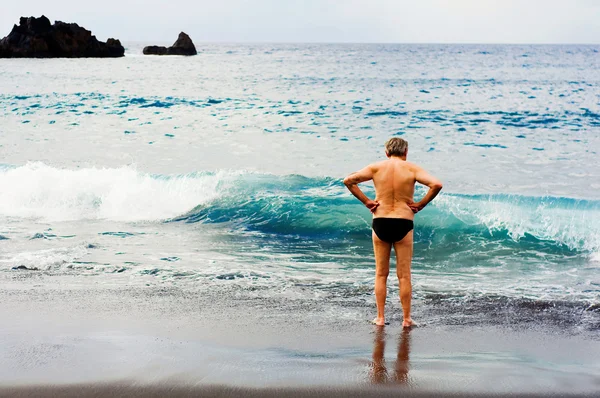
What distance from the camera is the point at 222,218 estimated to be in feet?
38.4

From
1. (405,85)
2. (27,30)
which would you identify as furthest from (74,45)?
(405,85)

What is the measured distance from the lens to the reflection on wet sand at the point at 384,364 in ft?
14.6

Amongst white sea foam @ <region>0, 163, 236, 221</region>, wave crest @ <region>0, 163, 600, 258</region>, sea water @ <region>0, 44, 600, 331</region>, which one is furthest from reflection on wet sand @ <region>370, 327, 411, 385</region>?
white sea foam @ <region>0, 163, 236, 221</region>

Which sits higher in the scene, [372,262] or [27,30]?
[27,30]

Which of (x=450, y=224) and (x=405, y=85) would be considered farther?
(x=405, y=85)

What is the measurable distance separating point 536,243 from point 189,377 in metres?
7.04

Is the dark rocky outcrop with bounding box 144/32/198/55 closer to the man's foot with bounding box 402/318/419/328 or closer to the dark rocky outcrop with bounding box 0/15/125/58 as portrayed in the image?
the dark rocky outcrop with bounding box 0/15/125/58

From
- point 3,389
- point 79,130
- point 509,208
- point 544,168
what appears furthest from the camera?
point 79,130

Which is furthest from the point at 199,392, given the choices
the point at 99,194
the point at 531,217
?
the point at 99,194

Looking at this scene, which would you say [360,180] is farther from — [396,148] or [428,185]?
[428,185]

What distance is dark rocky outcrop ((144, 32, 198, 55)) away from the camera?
9869cm

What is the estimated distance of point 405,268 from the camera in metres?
5.74

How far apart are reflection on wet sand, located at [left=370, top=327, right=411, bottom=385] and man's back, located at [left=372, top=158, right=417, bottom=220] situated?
3.28ft

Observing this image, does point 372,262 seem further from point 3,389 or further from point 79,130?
point 79,130
